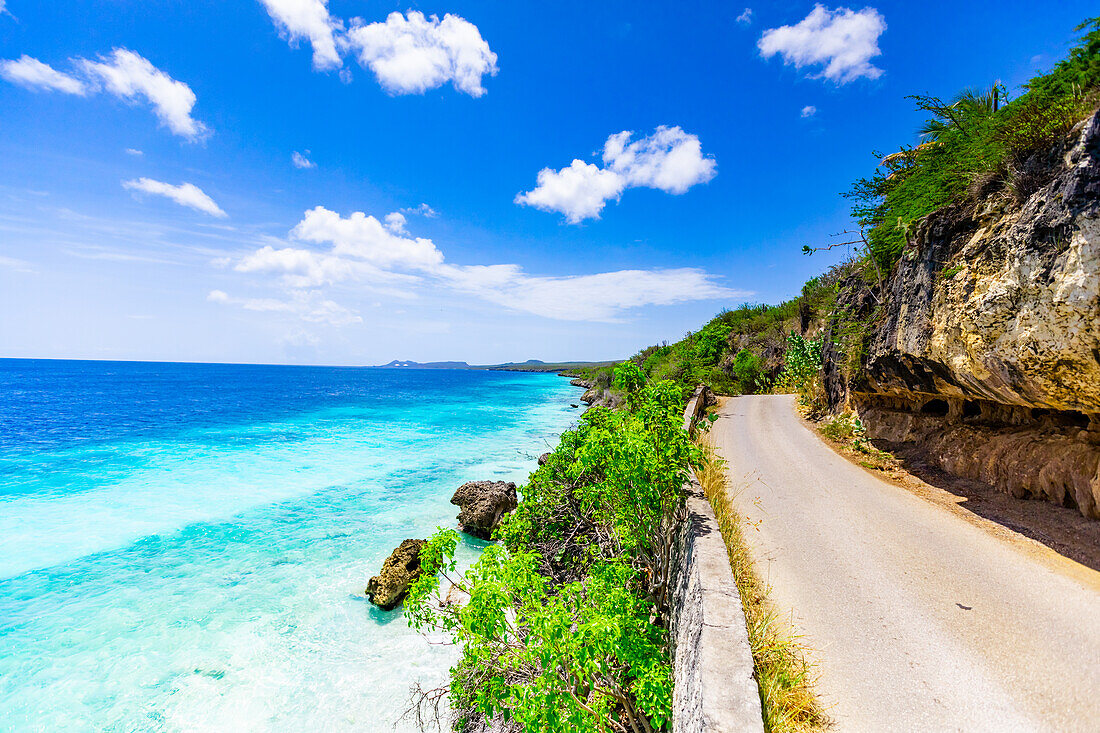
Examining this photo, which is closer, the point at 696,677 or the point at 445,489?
the point at 696,677

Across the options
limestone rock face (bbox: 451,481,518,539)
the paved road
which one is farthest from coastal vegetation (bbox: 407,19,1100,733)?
limestone rock face (bbox: 451,481,518,539)

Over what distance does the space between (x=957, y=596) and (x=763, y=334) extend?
31.6m

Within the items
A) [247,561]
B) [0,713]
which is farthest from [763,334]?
[0,713]

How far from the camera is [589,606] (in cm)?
439

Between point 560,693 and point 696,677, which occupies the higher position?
point 696,677

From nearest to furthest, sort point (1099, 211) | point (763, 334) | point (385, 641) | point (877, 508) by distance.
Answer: point (1099, 211) → point (877, 508) → point (385, 641) → point (763, 334)

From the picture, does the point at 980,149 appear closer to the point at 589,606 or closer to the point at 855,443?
the point at 855,443

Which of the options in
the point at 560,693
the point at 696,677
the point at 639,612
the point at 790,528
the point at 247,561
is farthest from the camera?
the point at 247,561

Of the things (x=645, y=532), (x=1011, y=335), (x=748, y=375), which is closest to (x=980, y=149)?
(x=1011, y=335)

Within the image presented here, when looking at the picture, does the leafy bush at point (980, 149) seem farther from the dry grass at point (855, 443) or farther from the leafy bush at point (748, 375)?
the leafy bush at point (748, 375)

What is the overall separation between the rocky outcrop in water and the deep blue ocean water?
408 inches

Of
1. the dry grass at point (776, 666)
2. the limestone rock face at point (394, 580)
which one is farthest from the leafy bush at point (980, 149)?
the limestone rock face at point (394, 580)

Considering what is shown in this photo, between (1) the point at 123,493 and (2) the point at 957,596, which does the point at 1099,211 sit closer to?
(2) the point at 957,596

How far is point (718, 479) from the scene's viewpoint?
23.7 feet
